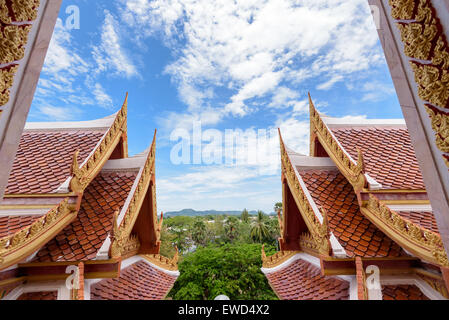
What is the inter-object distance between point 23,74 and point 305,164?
171 inches

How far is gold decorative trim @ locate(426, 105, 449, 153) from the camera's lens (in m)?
1.17

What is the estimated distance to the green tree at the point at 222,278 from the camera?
34.5 feet

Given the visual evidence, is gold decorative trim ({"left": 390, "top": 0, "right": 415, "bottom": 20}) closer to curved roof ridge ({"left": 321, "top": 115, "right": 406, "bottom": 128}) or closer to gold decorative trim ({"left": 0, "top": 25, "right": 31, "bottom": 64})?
gold decorative trim ({"left": 0, "top": 25, "right": 31, "bottom": 64})

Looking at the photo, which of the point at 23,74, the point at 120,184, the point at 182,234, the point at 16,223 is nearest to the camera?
the point at 23,74

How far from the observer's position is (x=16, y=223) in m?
2.69

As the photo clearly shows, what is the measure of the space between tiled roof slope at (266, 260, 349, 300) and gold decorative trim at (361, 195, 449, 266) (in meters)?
1.01

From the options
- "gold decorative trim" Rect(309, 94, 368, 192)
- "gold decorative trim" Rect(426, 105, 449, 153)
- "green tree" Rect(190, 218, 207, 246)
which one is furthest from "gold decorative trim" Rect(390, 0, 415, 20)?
"green tree" Rect(190, 218, 207, 246)

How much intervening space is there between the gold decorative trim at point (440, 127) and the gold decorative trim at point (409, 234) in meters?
1.35

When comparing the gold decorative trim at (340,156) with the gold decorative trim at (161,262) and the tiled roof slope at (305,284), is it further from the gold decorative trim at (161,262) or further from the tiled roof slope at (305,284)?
the gold decorative trim at (161,262)

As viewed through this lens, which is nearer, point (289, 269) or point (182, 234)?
point (289, 269)

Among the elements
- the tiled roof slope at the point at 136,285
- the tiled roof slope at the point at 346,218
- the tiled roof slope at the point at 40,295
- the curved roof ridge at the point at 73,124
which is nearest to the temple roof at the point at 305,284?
the tiled roof slope at the point at 346,218

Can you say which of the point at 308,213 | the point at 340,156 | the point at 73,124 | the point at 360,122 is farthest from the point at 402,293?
the point at 73,124

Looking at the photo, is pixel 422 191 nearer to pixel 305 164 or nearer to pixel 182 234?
pixel 305 164
